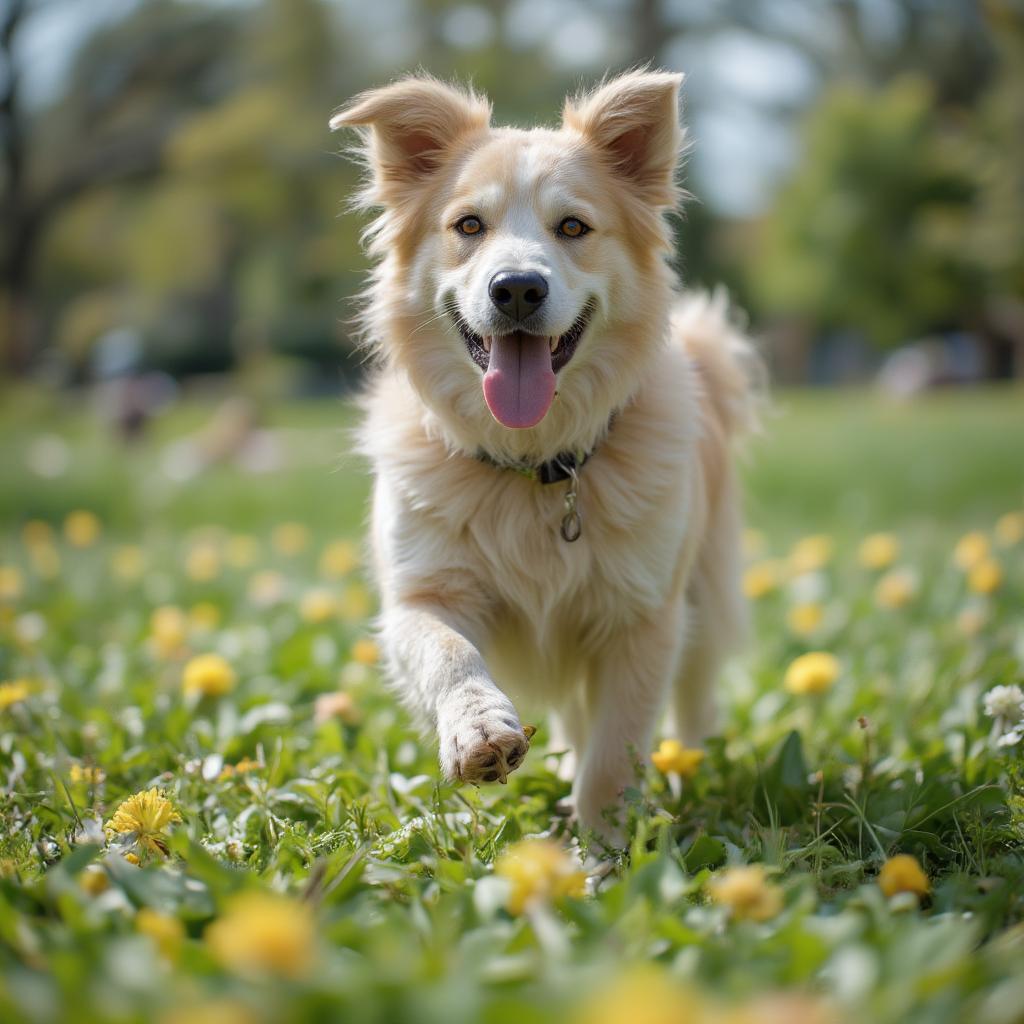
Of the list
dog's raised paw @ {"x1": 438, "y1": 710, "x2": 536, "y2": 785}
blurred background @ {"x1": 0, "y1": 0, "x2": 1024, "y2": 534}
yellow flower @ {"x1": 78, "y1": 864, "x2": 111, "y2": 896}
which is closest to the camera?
yellow flower @ {"x1": 78, "y1": 864, "x2": 111, "y2": 896}

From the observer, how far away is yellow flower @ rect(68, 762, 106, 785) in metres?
2.78

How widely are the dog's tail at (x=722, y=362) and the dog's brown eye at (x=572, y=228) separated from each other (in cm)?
77

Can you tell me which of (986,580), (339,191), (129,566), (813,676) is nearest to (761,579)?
(986,580)

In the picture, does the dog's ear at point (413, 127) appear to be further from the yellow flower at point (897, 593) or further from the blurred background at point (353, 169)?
the blurred background at point (353, 169)

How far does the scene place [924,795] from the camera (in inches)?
102

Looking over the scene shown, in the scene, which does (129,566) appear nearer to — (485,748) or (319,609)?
(319,609)

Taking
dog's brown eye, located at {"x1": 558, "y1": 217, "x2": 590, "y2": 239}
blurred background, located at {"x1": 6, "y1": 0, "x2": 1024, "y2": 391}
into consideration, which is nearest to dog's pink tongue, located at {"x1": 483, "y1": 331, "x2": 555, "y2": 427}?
dog's brown eye, located at {"x1": 558, "y1": 217, "x2": 590, "y2": 239}

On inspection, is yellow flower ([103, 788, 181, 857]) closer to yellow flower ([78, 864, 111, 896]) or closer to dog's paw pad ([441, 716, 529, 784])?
yellow flower ([78, 864, 111, 896])

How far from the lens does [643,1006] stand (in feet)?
3.69

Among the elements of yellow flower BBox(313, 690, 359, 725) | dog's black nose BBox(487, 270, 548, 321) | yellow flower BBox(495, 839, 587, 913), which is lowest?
yellow flower BBox(313, 690, 359, 725)

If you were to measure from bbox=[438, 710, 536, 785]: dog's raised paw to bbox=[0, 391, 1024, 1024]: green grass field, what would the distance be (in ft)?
0.59

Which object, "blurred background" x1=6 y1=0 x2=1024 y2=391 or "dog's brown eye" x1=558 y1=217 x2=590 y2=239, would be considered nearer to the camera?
"dog's brown eye" x1=558 y1=217 x2=590 y2=239

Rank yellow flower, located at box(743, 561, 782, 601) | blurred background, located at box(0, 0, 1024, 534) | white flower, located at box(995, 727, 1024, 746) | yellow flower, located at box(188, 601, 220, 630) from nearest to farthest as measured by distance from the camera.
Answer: white flower, located at box(995, 727, 1024, 746), yellow flower, located at box(188, 601, 220, 630), yellow flower, located at box(743, 561, 782, 601), blurred background, located at box(0, 0, 1024, 534)

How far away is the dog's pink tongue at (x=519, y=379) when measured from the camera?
9.96ft
